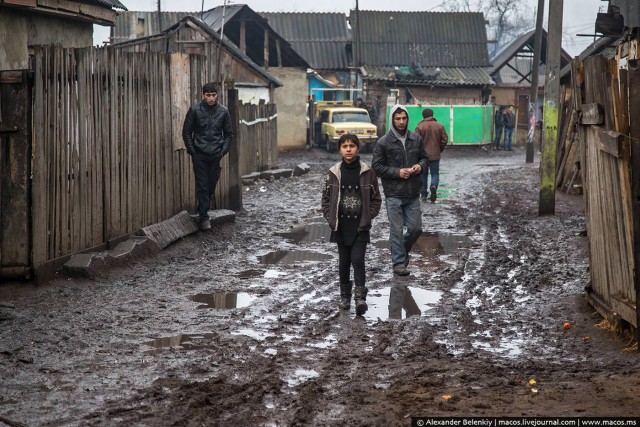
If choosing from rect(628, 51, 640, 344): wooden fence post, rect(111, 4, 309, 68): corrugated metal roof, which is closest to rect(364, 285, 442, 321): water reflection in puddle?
rect(628, 51, 640, 344): wooden fence post

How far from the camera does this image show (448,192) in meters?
22.1

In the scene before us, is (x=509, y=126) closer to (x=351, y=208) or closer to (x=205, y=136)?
(x=205, y=136)

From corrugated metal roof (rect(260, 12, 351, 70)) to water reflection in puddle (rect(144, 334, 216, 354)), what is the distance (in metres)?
44.8

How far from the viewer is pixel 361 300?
29.2 ft

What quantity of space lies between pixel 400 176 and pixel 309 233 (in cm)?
387

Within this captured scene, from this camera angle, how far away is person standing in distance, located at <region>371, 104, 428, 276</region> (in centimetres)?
1101

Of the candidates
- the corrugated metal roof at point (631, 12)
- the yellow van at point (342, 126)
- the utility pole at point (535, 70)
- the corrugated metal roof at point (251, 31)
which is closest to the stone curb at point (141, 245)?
the corrugated metal roof at point (631, 12)

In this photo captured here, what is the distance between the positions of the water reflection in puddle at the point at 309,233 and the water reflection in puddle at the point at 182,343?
597 cm

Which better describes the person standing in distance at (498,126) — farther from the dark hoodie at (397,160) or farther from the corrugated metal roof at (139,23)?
the dark hoodie at (397,160)

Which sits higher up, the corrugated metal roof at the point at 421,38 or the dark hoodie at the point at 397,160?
the corrugated metal roof at the point at 421,38

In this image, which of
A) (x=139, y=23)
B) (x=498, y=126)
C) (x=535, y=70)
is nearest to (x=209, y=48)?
(x=535, y=70)

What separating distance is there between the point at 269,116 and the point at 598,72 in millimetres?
19770

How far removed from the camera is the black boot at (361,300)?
8.80 metres

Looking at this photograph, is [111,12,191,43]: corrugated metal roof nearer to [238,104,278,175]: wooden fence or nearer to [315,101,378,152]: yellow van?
[315,101,378,152]: yellow van
